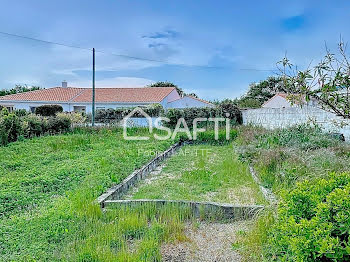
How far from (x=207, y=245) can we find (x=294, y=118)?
926 cm

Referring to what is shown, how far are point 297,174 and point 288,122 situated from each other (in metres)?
7.70

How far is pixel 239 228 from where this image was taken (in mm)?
3492

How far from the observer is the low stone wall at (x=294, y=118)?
28.8 feet

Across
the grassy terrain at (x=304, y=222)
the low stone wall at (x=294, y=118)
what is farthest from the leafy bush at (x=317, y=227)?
the low stone wall at (x=294, y=118)

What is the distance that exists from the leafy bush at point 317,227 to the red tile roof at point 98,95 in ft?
79.6

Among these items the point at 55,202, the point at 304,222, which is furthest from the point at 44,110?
the point at 304,222

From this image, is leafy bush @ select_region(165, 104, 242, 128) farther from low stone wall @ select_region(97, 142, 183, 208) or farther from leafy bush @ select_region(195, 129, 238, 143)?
low stone wall @ select_region(97, 142, 183, 208)

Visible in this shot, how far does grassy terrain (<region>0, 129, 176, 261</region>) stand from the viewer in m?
2.91

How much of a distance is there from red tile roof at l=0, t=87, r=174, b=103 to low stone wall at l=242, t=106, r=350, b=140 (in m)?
13.1

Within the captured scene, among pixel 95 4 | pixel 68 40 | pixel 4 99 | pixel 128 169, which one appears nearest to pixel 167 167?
pixel 128 169

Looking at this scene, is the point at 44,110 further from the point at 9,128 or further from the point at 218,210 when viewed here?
the point at 218,210

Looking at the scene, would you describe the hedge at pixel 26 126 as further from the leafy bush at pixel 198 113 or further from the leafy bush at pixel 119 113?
the leafy bush at pixel 198 113

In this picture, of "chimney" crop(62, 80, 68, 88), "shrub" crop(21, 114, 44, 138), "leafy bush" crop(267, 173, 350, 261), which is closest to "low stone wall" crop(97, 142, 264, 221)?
"leafy bush" crop(267, 173, 350, 261)

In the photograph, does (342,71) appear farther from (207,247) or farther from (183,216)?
(183,216)
